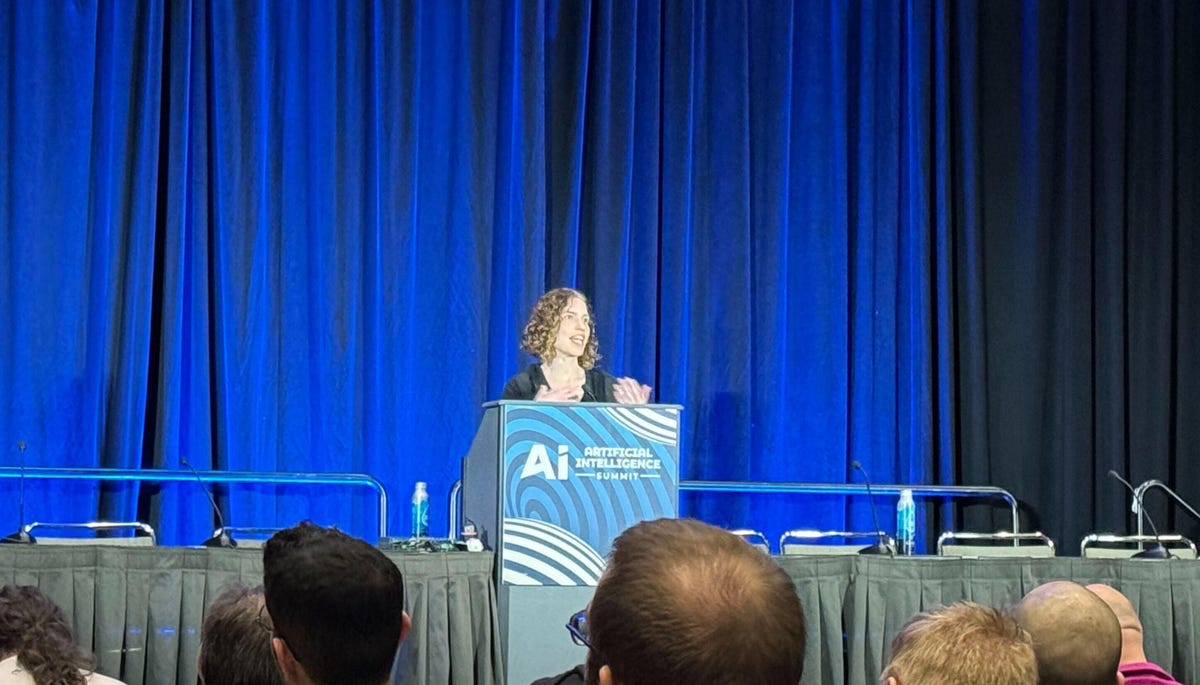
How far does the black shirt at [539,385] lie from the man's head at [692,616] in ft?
12.6

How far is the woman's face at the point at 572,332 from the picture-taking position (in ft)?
18.5

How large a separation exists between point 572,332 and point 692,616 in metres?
4.27

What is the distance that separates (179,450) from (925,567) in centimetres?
323

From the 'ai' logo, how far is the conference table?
290 millimetres

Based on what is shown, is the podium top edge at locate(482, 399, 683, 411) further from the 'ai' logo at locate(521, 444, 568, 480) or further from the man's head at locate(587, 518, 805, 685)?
the man's head at locate(587, 518, 805, 685)

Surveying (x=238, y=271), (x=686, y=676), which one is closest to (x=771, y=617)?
(x=686, y=676)

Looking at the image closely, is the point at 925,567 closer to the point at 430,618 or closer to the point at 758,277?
the point at 430,618

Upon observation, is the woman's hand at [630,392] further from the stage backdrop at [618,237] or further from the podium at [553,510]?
the stage backdrop at [618,237]

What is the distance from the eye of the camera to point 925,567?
4926 millimetres

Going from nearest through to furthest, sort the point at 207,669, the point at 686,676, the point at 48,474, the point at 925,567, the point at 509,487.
A: the point at 686,676 → the point at 207,669 → the point at 509,487 → the point at 925,567 → the point at 48,474

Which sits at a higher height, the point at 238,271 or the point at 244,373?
the point at 238,271

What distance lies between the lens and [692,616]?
1391 mm

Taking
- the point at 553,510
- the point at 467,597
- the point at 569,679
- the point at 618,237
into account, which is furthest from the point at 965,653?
the point at 618,237

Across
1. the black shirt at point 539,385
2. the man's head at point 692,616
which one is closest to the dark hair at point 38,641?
the man's head at point 692,616
